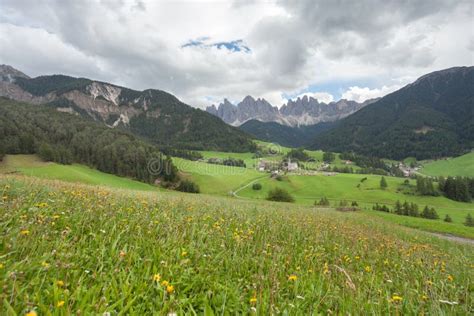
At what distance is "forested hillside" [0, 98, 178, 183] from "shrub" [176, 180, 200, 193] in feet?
31.7

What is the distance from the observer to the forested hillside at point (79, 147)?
107188 mm

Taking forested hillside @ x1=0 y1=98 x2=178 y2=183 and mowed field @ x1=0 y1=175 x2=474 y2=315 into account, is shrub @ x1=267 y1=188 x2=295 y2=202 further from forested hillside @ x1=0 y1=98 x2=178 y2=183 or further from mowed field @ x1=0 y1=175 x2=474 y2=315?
mowed field @ x1=0 y1=175 x2=474 y2=315

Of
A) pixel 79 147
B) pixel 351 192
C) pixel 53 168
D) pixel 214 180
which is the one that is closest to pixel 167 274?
pixel 53 168

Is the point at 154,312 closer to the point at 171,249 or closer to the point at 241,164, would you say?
the point at 171,249

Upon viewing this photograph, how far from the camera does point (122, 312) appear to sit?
2.68 m

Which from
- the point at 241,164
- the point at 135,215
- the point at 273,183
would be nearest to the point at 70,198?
the point at 135,215

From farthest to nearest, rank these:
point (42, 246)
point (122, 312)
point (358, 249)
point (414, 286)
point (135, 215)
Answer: point (358, 249) < point (135, 215) < point (414, 286) < point (42, 246) < point (122, 312)

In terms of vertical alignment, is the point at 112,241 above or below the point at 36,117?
below

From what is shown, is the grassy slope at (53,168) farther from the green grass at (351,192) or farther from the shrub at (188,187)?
the green grass at (351,192)

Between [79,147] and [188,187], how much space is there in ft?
196

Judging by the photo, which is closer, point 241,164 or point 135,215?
point 135,215

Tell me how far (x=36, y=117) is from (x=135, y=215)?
169408 millimetres

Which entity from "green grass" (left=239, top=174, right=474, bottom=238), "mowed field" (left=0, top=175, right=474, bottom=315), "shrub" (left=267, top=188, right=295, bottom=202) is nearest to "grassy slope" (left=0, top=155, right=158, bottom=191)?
"shrub" (left=267, top=188, right=295, bottom=202)

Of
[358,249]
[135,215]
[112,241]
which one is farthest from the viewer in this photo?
[358,249]
